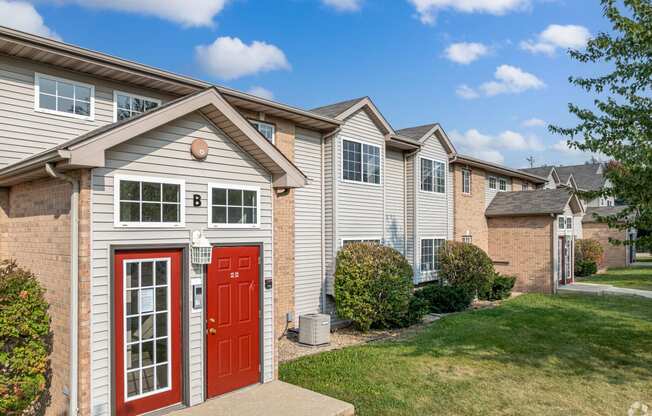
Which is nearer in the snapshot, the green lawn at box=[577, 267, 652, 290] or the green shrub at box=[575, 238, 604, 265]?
the green lawn at box=[577, 267, 652, 290]

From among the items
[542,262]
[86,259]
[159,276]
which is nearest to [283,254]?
[159,276]

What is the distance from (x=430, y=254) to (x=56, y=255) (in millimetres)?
13109

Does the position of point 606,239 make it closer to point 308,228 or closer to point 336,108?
point 336,108

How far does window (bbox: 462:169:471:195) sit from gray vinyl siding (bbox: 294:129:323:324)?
9302 millimetres

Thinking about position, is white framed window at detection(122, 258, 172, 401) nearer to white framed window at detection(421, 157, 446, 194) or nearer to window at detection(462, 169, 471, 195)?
white framed window at detection(421, 157, 446, 194)

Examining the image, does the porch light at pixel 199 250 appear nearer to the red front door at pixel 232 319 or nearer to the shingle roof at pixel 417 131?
the red front door at pixel 232 319

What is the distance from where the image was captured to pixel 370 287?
11.4 m

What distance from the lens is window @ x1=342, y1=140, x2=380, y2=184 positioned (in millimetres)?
12906

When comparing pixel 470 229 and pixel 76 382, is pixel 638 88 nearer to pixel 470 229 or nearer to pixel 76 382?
pixel 76 382

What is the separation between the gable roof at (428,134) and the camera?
1579 centimetres

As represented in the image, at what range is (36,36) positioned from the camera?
7074mm

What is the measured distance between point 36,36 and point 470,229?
17.1 meters

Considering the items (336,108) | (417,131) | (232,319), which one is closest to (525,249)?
(417,131)

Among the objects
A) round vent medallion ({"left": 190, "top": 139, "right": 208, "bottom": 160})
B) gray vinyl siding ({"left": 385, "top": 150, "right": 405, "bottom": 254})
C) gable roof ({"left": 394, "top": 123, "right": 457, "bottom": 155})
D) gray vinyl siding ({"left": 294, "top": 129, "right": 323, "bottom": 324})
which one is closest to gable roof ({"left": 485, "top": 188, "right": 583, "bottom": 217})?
gable roof ({"left": 394, "top": 123, "right": 457, "bottom": 155})
